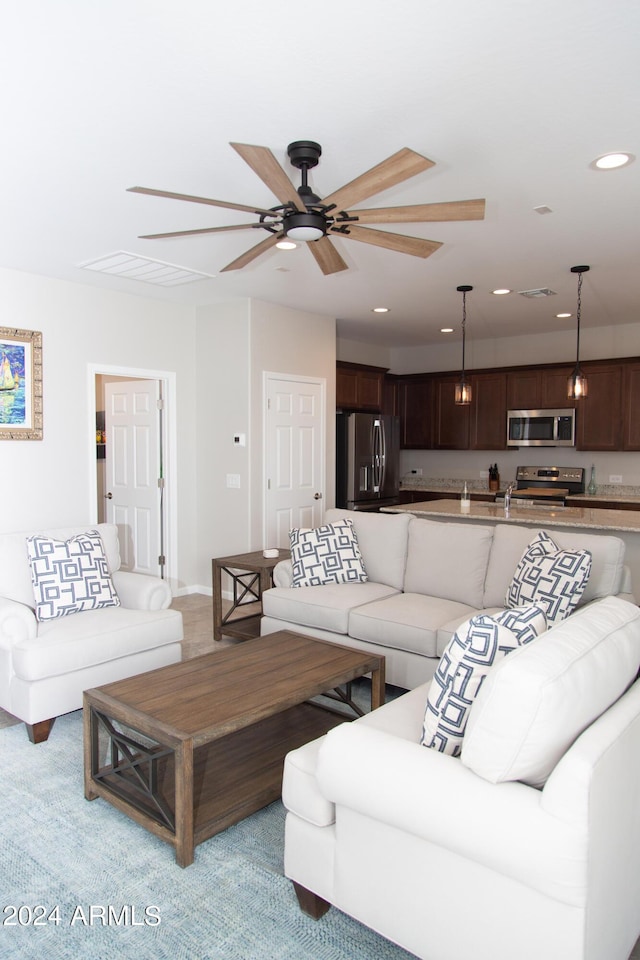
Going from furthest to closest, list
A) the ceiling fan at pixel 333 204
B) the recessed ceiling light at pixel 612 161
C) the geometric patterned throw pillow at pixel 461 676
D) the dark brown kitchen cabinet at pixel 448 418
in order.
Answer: the dark brown kitchen cabinet at pixel 448 418 < the recessed ceiling light at pixel 612 161 < the ceiling fan at pixel 333 204 < the geometric patterned throw pillow at pixel 461 676

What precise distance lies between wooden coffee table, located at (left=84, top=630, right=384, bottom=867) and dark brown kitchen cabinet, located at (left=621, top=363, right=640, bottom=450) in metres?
4.66

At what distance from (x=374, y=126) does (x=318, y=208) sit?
0.37 metres

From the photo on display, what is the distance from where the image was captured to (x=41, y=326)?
4656mm

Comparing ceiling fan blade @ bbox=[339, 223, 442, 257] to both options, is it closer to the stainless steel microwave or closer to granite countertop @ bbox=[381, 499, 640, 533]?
granite countertop @ bbox=[381, 499, 640, 533]

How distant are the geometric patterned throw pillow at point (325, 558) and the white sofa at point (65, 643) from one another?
0.87 m

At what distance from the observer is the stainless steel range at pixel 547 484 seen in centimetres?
676

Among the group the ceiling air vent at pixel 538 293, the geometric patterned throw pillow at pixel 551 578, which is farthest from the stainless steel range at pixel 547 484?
the geometric patterned throw pillow at pixel 551 578

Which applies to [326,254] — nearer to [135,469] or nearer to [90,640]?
[90,640]

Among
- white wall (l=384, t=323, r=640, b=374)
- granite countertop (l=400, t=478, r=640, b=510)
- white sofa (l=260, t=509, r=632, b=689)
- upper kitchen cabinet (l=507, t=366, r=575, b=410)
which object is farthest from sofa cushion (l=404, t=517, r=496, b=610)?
white wall (l=384, t=323, r=640, b=374)

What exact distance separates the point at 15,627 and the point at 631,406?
5853 millimetres

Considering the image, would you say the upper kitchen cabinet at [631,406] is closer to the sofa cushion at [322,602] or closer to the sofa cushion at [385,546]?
the sofa cushion at [385,546]

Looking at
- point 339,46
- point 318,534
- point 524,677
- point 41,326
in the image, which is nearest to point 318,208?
point 339,46

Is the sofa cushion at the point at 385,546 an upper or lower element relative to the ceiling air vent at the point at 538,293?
lower

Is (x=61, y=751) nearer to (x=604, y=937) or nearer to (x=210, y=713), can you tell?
(x=210, y=713)
